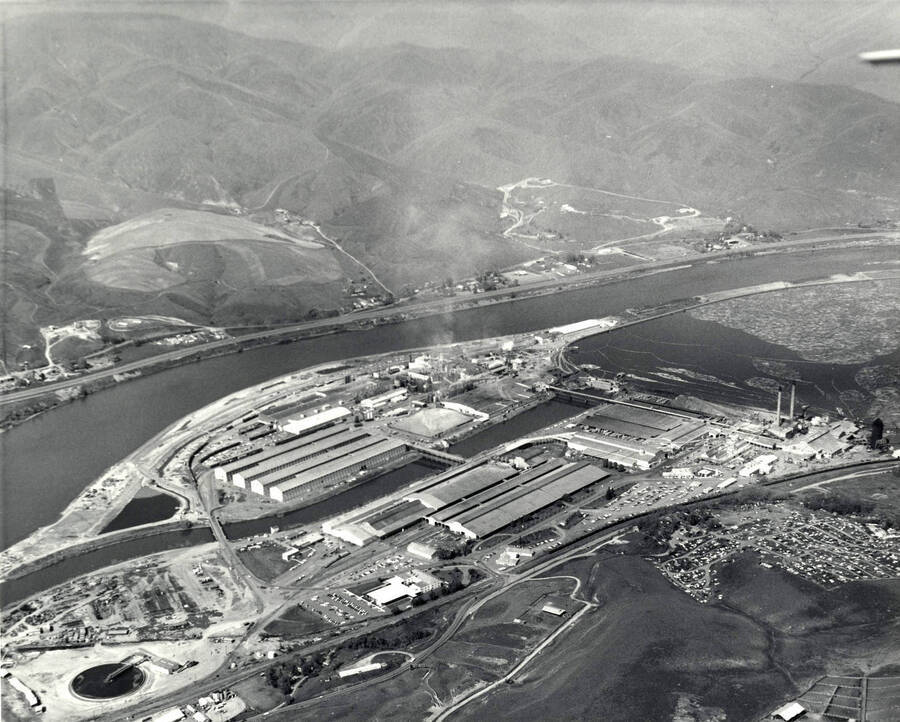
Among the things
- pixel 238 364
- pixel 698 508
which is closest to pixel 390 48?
pixel 238 364

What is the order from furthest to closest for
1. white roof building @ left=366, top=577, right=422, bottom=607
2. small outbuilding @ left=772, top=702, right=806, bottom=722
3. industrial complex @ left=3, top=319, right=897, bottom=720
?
white roof building @ left=366, top=577, right=422, bottom=607 < industrial complex @ left=3, top=319, right=897, bottom=720 < small outbuilding @ left=772, top=702, right=806, bottom=722

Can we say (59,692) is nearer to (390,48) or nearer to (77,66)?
(77,66)

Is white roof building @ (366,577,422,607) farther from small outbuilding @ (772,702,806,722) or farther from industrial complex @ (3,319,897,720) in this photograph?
small outbuilding @ (772,702,806,722)

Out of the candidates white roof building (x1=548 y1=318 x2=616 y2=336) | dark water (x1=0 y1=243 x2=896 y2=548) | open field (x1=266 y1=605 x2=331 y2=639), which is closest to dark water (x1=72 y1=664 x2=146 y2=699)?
open field (x1=266 y1=605 x2=331 y2=639)

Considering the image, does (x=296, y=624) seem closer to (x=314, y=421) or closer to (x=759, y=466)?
(x=314, y=421)

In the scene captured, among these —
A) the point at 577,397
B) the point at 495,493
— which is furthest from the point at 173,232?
the point at 495,493

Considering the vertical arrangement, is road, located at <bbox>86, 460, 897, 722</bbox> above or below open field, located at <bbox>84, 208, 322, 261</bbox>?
below

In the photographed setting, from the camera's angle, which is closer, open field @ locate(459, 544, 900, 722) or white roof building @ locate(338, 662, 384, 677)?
open field @ locate(459, 544, 900, 722)

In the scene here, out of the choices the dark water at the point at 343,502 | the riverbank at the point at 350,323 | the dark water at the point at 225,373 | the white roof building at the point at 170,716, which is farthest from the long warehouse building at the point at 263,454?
the white roof building at the point at 170,716
